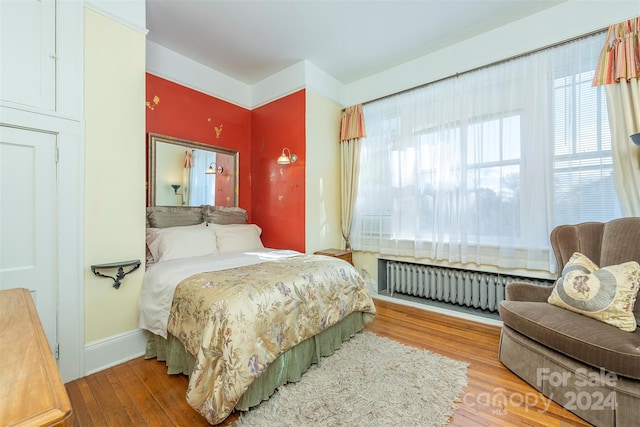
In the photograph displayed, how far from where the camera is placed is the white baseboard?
196 cm

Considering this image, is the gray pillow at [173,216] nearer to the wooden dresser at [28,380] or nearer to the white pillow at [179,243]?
the white pillow at [179,243]

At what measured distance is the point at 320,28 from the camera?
275 centimetres

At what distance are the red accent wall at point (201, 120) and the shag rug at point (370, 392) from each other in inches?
103

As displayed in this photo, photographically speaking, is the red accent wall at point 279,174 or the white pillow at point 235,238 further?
the red accent wall at point 279,174

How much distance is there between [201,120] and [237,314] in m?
2.84

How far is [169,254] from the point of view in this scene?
2.49 meters

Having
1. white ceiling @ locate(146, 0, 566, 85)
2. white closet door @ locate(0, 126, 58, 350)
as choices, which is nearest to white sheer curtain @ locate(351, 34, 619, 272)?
white ceiling @ locate(146, 0, 566, 85)

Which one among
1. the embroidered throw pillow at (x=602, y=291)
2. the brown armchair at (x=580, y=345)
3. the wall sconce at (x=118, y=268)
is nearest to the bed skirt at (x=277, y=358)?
the wall sconce at (x=118, y=268)

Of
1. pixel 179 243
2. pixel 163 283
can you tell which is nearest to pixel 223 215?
pixel 179 243

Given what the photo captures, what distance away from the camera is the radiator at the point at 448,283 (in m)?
2.72

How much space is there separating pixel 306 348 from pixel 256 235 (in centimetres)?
175

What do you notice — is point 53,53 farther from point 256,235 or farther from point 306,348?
point 306,348

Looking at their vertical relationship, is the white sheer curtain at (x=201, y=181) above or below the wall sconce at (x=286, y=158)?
below

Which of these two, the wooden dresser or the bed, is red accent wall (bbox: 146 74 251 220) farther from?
the wooden dresser
